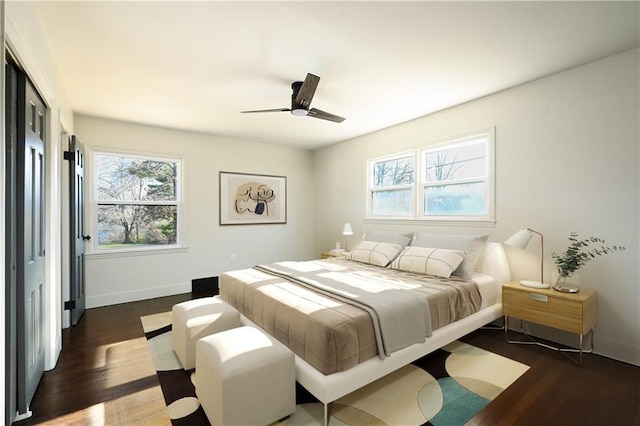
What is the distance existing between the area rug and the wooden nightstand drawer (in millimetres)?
458

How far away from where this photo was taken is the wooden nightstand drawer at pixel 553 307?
2359mm

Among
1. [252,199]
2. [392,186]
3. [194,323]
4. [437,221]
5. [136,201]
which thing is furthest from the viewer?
[252,199]

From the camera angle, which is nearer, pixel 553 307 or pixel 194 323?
pixel 194 323

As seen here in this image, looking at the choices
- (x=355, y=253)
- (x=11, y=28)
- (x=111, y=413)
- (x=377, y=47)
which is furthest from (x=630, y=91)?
(x=111, y=413)

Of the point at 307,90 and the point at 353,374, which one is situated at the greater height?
the point at 307,90

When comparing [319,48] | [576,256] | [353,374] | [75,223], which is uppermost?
[319,48]

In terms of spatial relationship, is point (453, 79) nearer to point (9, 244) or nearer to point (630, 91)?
point (630, 91)

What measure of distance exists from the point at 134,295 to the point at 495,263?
4.63m

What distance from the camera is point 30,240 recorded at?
1940mm

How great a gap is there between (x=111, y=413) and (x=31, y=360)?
2.28ft

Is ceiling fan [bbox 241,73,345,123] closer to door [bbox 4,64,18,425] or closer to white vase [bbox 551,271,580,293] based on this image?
door [bbox 4,64,18,425]

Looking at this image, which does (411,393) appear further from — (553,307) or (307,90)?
(307,90)

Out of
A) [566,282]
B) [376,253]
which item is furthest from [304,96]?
[566,282]

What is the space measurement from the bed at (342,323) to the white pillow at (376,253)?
90cm
